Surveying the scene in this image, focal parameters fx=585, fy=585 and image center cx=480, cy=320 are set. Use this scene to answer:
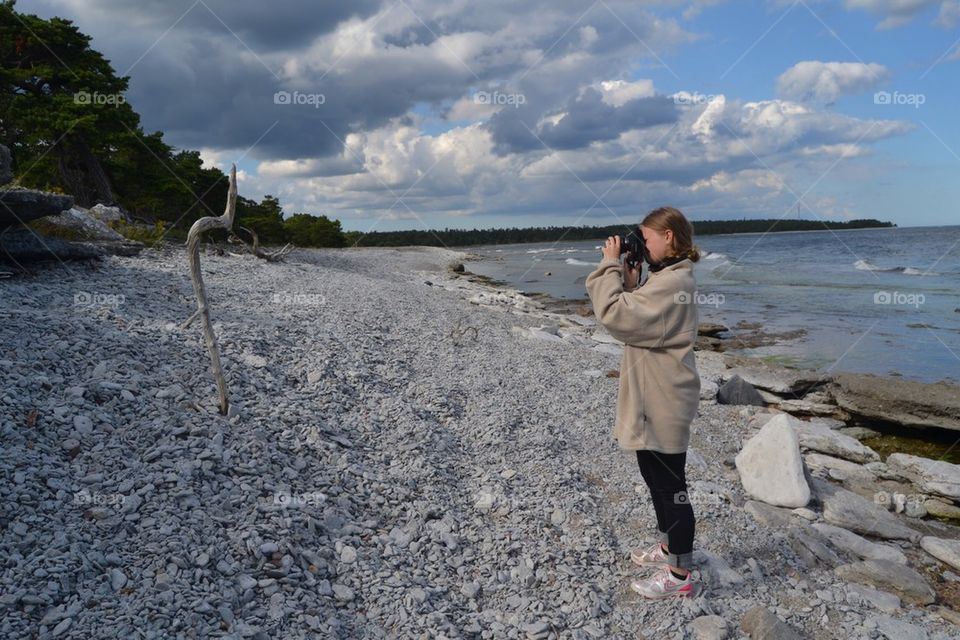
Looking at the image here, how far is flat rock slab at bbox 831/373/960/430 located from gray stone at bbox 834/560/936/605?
5664 mm

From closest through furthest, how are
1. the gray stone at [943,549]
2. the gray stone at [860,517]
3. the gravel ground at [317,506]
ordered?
the gravel ground at [317,506]
the gray stone at [943,549]
the gray stone at [860,517]

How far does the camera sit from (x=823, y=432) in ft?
29.1

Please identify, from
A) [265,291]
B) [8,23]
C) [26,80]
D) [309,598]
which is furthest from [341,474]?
[8,23]

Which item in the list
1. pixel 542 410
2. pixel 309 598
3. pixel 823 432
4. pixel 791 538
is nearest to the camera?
pixel 309 598

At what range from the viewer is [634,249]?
416 cm

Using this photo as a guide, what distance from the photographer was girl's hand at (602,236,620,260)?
13.7ft

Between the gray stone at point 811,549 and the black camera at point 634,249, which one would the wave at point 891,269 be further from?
the black camera at point 634,249

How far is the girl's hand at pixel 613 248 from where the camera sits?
4164mm

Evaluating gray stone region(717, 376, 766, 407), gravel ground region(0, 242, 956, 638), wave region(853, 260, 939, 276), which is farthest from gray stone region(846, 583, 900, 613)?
wave region(853, 260, 939, 276)

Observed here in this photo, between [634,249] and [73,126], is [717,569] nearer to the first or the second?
[634,249]

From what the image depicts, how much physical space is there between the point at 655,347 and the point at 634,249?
2.35 ft

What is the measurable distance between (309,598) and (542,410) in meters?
4.67

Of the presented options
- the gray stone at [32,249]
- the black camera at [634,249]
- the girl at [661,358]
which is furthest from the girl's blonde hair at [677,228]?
the gray stone at [32,249]

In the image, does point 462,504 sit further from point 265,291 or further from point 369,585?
point 265,291
